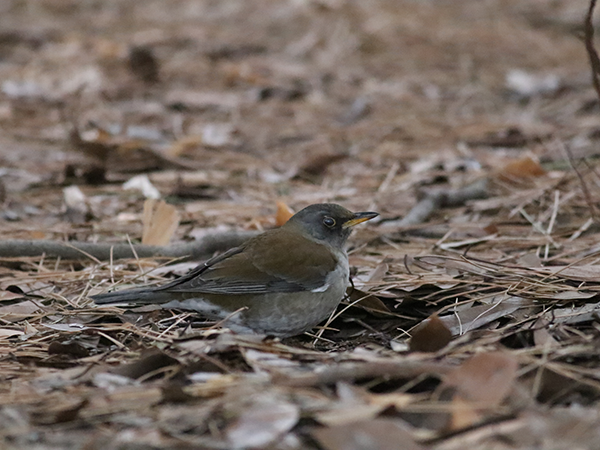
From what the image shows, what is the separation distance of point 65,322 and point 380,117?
221 inches

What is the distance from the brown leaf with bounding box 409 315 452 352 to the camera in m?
3.32

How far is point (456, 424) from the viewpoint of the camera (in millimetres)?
2393

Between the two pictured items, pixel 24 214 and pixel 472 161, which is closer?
pixel 24 214

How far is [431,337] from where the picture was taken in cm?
333

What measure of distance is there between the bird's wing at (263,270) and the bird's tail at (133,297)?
5cm

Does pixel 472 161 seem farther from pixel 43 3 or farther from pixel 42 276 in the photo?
pixel 43 3

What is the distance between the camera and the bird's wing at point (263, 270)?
400 cm

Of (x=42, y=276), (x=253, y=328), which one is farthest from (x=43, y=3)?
(x=253, y=328)

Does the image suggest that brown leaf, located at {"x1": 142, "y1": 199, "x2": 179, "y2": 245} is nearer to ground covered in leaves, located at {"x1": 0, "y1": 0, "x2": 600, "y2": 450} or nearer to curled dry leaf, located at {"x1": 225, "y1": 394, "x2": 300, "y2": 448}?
ground covered in leaves, located at {"x1": 0, "y1": 0, "x2": 600, "y2": 450}

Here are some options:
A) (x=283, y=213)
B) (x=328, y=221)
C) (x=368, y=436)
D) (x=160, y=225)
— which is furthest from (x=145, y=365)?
(x=283, y=213)

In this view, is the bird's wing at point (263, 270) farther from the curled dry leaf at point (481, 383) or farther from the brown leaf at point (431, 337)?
the curled dry leaf at point (481, 383)

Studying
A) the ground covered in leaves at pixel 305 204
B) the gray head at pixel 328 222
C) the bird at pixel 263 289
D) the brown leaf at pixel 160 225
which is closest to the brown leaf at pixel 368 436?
the ground covered in leaves at pixel 305 204

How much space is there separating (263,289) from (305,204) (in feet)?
6.68

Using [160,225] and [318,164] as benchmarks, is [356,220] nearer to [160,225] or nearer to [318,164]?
[160,225]
